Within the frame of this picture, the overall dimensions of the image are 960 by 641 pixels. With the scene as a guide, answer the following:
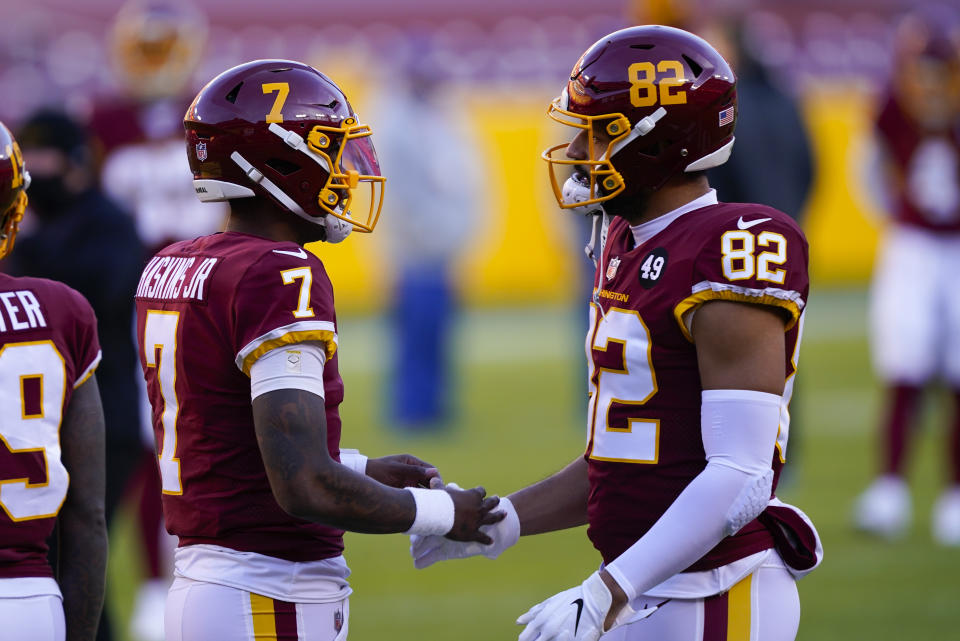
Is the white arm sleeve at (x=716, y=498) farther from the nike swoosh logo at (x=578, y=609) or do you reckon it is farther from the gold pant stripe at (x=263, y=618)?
the gold pant stripe at (x=263, y=618)

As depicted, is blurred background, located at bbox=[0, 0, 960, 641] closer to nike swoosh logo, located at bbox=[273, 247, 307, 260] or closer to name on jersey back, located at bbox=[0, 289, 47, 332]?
name on jersey back, located at bbox=[0, 289, 47, 332]

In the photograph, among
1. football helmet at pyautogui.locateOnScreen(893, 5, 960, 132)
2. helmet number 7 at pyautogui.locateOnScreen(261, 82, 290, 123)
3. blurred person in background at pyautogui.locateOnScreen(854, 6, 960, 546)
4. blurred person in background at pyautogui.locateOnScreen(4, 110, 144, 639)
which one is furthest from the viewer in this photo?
football helmet at pyautogui.locateOnScreen(893, 5, 960, 132)

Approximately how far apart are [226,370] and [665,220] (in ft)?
3.25

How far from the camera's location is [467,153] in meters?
11.8

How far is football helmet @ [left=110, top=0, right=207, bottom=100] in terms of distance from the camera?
685 centimetres

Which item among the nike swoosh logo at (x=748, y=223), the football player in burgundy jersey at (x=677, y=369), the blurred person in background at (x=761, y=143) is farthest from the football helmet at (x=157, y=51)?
the nike swoosh logo at (x=748, y=223)

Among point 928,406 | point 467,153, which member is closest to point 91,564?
point 467,153

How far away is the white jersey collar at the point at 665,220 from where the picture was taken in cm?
311

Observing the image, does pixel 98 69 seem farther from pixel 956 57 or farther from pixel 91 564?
pixel 91 564

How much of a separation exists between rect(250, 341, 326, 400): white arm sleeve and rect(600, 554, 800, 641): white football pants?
836 mm

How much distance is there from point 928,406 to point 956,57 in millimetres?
4697

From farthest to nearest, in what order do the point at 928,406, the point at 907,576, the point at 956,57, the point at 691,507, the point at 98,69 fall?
the point at 98,69
the point at 928,406
the point at 956,57
the point at 907,576
the point at 691,507

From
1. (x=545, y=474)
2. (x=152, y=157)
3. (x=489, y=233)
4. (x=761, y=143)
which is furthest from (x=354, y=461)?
(x=489, y=233)

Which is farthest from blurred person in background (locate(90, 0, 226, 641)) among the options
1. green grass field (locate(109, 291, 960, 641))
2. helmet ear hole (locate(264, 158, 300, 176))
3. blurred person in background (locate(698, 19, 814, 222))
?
helmet ear hole (locate(264, 158, 300, 176))
